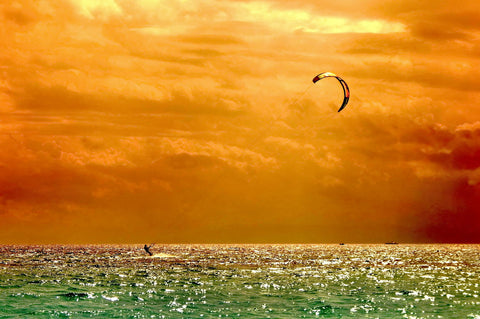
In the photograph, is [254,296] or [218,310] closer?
[218,310]

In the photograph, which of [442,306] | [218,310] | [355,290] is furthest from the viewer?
[355,290]

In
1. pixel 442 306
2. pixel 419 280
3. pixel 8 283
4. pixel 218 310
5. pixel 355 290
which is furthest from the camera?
pixel 419 280

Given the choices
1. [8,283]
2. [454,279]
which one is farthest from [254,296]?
[454,279]

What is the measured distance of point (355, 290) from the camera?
72.1 m

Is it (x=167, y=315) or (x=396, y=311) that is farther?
(x=396, y=311)

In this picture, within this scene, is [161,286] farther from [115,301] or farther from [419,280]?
[419,280]

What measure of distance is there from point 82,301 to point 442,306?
36505mm

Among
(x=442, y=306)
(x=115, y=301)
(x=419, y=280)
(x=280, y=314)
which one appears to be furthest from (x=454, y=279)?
(x=115, y=301)

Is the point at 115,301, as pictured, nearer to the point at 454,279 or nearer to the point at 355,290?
the point at 355,290

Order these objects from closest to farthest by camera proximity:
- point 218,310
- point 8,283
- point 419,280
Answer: point 218,310, point 8,283, point 419,280

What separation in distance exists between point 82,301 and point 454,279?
60.3 meters

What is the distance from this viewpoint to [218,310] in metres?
53.1

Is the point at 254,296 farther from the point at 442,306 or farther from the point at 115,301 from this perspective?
the point at 442,306

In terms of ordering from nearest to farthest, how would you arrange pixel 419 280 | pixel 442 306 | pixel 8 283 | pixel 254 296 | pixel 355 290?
pixel 442 306 → pixel 254 296 → pixel 355 290 → pixel 8 283 → pixel 419 280
